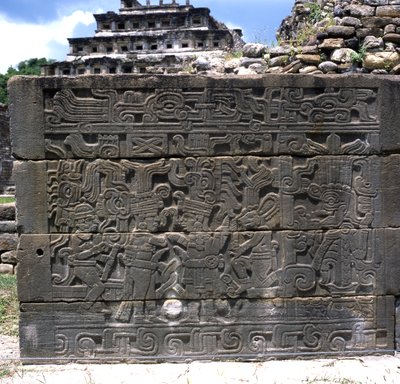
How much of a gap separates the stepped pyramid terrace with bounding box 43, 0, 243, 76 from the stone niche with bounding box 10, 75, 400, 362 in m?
20.1

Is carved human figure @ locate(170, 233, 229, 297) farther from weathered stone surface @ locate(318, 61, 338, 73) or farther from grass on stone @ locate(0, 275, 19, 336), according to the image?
weathered stone surface @ locate(318, 61, 338, 73)

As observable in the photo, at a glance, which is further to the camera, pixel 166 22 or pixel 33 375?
pixel 166 22

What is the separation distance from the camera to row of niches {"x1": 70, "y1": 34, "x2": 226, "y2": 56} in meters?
27.9

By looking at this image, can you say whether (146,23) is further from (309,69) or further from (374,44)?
(374,44)

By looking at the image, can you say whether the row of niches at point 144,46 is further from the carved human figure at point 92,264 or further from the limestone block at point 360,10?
the carved human figure at point 92,264

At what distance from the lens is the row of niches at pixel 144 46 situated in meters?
27.9

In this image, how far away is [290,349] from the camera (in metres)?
4.65

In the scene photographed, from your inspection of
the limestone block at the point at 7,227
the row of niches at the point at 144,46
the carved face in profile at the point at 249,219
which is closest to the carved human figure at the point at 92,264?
the carved face in profile at the point at 249,219

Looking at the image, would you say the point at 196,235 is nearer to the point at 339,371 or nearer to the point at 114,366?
the point at 114,366

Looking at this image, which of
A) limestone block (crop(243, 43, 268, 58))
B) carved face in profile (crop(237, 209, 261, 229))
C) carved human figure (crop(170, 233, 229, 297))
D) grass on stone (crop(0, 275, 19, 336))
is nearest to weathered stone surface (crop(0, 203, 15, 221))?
grass on stone (crop(0, 275, 19, 336))

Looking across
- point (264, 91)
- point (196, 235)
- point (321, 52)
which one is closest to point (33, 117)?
point (196, 235)

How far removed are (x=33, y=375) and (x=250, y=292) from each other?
6.80ft

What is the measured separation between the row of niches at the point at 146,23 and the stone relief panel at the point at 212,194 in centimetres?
3205

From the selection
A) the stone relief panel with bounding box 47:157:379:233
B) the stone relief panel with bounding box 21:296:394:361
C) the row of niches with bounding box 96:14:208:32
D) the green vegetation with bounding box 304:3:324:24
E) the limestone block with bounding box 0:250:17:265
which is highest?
the row of niches with bounding box 96:14:208:32
